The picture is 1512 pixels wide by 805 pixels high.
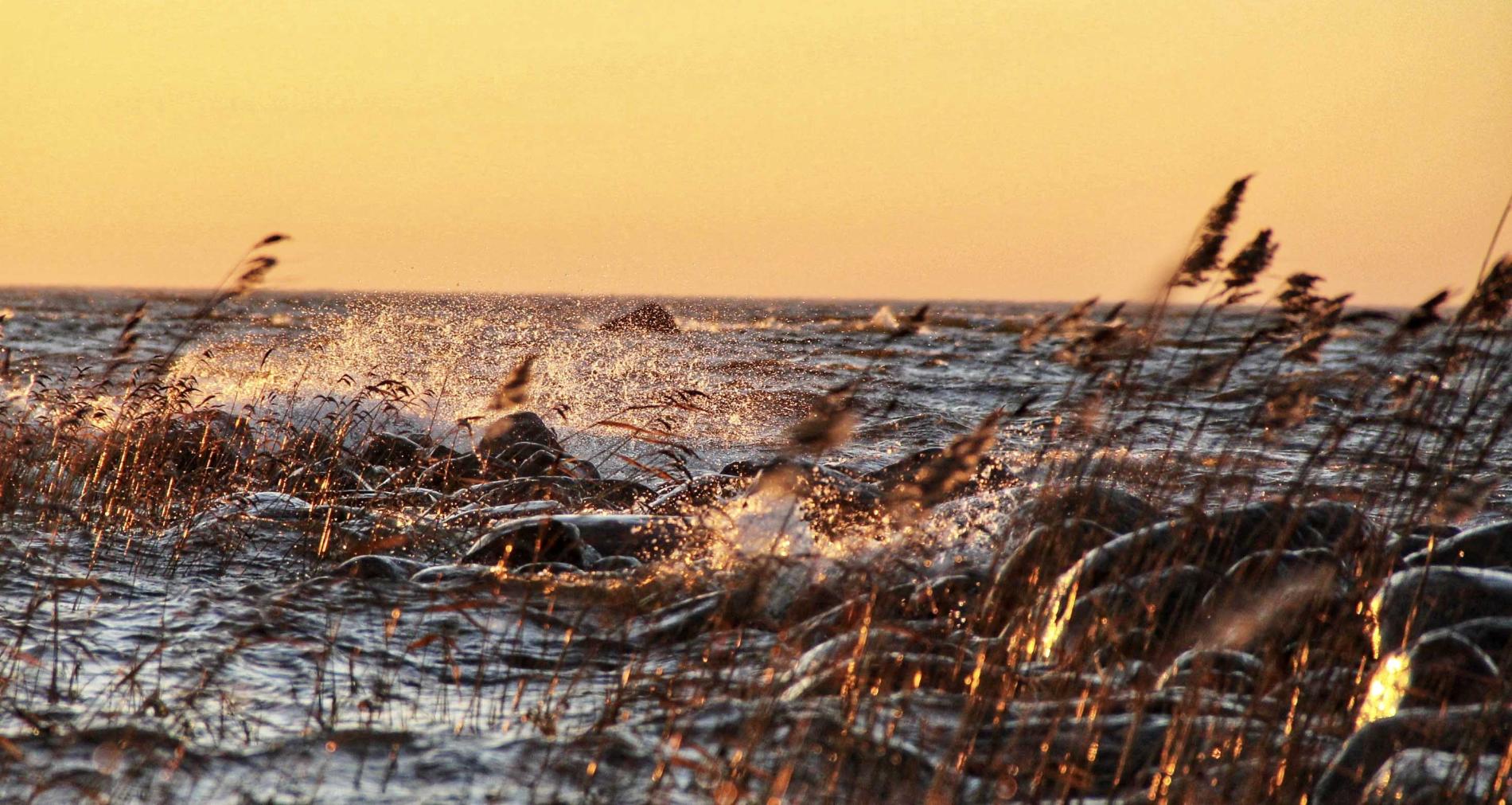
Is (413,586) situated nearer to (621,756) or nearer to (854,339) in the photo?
(621,756)

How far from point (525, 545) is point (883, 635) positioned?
2.81 m

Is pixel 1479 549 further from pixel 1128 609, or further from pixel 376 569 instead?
pixel 376 569

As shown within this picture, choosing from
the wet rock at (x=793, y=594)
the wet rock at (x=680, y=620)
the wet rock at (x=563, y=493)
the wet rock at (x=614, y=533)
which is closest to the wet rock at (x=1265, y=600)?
the wet rock at (x=793, y=594)

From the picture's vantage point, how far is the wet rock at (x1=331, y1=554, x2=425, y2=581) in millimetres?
5660

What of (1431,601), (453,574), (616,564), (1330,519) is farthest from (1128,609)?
(453,574)

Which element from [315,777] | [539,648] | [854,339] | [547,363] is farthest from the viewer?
[854,339]

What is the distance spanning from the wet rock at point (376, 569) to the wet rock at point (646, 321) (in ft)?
94.8

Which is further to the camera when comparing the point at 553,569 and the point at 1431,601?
the point at 553,569

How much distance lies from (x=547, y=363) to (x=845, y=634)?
48.9 ft

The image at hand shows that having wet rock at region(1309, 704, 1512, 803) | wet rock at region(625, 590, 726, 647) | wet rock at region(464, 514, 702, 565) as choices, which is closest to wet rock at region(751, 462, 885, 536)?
wet rock at region(464, 514, 702, 565)

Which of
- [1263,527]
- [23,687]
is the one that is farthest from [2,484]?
[1263,527]

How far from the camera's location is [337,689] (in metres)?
3.99

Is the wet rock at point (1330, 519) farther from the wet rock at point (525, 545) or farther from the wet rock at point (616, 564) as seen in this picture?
the wet rock at point (525, 545)

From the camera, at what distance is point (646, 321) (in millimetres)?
38406
